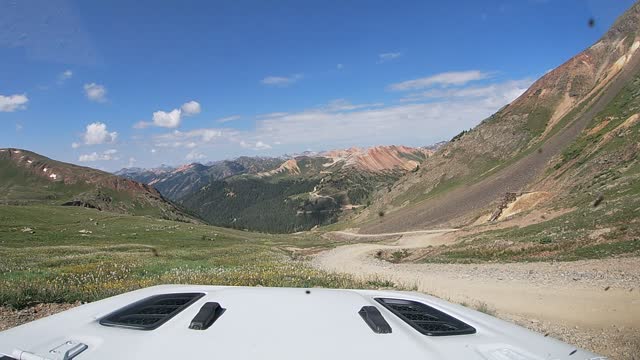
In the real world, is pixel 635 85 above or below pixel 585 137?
above

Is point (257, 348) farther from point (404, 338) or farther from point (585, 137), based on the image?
point (585, 137)

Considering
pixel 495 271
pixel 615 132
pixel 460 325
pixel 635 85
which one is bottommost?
pixel 495 271

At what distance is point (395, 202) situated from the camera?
118812mm

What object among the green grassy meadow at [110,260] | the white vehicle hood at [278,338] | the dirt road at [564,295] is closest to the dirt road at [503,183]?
the green grassy meadow at [110,260]

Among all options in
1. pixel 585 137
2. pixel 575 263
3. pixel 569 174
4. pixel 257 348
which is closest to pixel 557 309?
pixel 575 263

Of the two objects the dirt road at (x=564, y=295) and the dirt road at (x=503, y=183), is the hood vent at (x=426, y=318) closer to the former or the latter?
the dirt road at (x=564, y=295)

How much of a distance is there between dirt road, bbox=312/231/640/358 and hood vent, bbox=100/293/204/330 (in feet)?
24.8

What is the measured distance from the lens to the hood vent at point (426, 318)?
12.5 feet

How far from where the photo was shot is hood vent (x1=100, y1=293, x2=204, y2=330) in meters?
3.80

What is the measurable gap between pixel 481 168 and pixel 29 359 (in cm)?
10828

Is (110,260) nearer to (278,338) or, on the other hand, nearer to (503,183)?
(278,338)

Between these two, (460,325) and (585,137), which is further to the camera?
(585,137)

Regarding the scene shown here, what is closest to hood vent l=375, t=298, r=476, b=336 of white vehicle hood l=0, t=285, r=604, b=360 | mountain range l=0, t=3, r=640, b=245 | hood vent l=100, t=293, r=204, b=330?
white vehicle hood l=0, t=285, r=604, b=360

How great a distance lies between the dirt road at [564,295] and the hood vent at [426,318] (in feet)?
17.6
